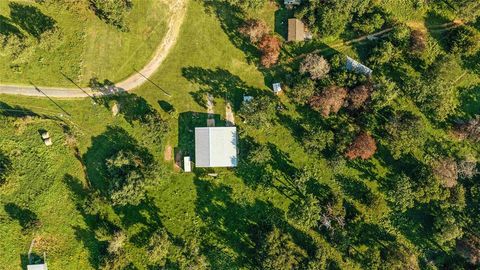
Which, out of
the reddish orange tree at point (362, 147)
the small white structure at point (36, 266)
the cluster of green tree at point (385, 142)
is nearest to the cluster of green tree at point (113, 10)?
the cluster of green tree at point (385, 142)

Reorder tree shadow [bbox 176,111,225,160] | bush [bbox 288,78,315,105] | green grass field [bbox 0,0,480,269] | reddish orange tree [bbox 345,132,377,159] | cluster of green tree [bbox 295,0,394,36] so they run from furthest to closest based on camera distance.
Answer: tree shadow [bbox 176,111,225,160], green grass field [bbox 0,0,480,269], cluster of green tree [bbox 295,0,394,36], bush [bbox 288,78,315,105], reddish orange tree [bbox 345,132,377,159]

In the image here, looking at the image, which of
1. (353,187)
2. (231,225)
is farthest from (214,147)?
(353,187)

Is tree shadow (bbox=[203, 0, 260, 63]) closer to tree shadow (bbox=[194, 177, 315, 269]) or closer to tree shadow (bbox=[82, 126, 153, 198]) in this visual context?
tree shadow (bbox=[194, 177, 315, 269])

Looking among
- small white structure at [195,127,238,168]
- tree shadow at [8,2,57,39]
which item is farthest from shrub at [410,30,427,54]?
tree shadow at [8,2,57,39]

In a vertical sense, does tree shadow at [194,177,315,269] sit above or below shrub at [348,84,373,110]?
below

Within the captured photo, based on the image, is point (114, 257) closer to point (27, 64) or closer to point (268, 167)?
point (268, 167)

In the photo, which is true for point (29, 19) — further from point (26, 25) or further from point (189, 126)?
point (189, 126)

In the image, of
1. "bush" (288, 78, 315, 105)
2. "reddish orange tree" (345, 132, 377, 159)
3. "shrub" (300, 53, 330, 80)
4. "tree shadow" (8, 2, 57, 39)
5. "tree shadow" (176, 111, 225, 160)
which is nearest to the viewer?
"reddish orange tree" (345, 132, 377, 159)
